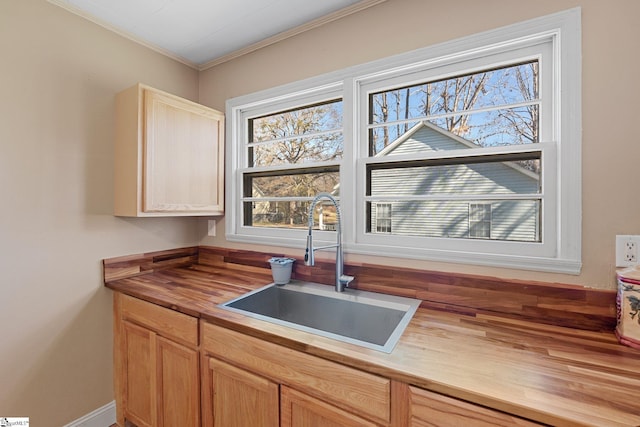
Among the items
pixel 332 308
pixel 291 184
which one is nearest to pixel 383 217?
pixel 332 308

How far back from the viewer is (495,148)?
132cm

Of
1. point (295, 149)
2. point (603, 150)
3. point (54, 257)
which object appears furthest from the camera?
point (295, 149)

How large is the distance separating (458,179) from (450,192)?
0.08 meters

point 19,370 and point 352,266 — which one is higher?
point 352,266

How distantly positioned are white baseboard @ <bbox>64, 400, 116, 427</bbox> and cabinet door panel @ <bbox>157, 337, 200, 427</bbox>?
586 mm

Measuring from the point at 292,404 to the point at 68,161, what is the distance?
1.77 meters

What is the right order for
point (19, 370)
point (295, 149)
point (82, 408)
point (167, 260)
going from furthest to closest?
point (167, 260) < point (295, 149) < point (82, 408) < point (19, 370)

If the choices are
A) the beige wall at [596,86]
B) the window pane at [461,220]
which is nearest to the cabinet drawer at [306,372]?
the beige wall at [596,86]

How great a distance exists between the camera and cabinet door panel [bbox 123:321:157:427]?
152 centimetres

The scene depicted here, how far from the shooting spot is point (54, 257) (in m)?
1.56

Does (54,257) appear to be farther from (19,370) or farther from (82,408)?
(82,408)

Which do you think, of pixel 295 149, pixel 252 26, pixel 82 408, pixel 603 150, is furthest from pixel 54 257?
pixel 603 150

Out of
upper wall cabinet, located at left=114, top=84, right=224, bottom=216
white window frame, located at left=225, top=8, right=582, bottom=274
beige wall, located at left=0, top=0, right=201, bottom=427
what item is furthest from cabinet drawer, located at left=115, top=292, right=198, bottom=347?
white window frame, located at left=225, top=8, right=582, bottom=274

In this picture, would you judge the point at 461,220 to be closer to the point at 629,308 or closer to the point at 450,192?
the point at 450,192
